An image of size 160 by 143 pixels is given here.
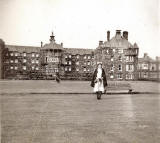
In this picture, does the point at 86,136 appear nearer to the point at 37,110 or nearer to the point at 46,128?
the point at 46,128

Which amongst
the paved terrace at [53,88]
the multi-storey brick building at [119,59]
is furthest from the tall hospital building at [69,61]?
the paved terrace at [53,88]

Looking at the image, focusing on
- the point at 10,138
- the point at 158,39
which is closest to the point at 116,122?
the point at 10,138

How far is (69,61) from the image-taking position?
54594mm

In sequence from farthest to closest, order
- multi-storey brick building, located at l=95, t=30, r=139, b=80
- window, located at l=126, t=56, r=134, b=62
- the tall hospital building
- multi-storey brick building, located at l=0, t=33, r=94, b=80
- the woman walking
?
multi-storey brick building, located at l=0, t=33, r=94, b=80, window, located at l=126, t=56, r=134, b=62, multi-storey brick building, located at l=95, t=30, r=139, b=80, the tall hospital building, the woman walking

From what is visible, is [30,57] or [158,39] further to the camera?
[30,57]

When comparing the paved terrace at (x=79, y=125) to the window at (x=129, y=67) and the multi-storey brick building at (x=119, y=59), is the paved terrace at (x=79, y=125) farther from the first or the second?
the window at (x=129, y=67)

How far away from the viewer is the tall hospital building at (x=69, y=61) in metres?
30.1

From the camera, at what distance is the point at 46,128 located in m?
5.45

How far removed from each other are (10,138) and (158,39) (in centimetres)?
467

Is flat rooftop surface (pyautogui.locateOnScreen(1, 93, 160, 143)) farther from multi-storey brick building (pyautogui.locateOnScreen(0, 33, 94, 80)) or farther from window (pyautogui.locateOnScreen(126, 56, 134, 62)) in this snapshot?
multi-storey brick building (pyautogui.locateOnScreen(0, 33, 94, 80))

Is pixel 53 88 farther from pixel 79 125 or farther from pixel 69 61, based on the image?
pixel 69 61

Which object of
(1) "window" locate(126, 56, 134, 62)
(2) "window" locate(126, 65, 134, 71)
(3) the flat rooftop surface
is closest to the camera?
(3) the flat rooftop surface

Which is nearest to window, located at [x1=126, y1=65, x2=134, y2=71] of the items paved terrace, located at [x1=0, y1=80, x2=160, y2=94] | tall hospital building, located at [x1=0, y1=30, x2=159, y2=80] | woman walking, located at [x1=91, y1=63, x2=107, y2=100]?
tall hospital building, located at [x1=0, y1=30, x2=159, y2=80]

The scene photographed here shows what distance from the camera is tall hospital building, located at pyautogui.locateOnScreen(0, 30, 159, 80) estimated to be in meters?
30.1
